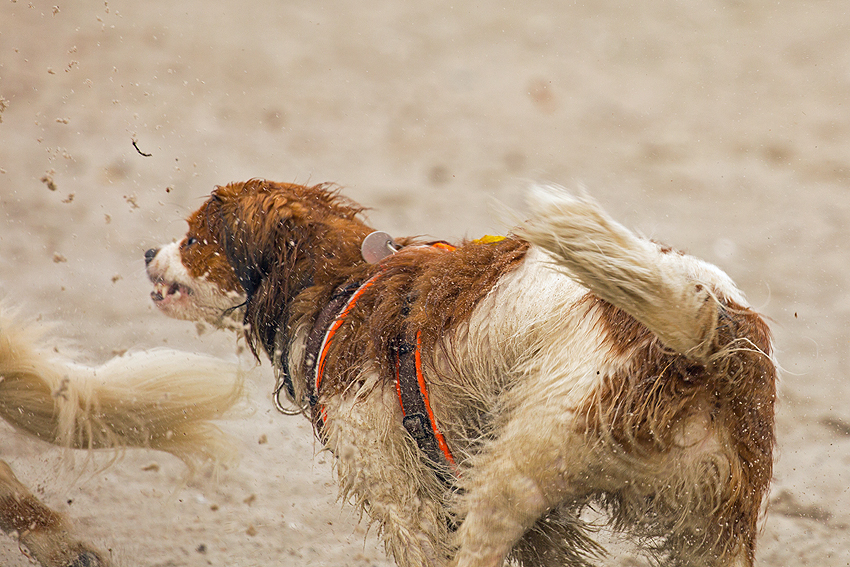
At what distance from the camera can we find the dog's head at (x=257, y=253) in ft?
7.71

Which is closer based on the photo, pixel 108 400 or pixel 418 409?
pixel 418 409

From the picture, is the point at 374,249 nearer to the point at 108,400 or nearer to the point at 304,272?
the point at 304,272

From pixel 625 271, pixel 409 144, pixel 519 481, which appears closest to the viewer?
pixel 625 271

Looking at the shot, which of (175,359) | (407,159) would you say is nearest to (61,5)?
(407,159)

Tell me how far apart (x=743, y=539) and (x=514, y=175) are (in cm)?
380

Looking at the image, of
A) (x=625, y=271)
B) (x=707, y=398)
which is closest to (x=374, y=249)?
(x=625, y=271)

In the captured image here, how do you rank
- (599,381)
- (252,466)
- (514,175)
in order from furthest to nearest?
1. (514,175)
2. (252,466)
3. (599,381)

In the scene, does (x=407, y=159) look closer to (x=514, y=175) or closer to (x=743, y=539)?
(x=514, y=175)

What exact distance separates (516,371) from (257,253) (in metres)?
0.96

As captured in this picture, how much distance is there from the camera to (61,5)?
21.8 feet

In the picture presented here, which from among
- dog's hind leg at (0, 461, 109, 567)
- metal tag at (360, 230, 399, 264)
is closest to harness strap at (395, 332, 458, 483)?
metal tag at (360, 230, 399, 264)

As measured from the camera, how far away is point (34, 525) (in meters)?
2.71

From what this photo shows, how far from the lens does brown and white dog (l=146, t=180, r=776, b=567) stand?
1.59 meters

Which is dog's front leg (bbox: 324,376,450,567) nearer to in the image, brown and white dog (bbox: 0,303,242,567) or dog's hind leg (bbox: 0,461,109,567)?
brown and white dog (bbox: 0,303,242,567)
